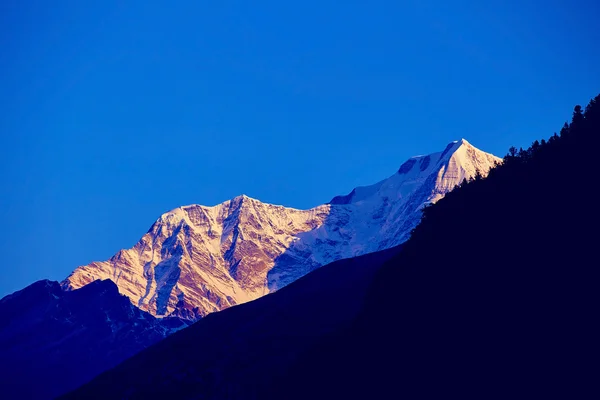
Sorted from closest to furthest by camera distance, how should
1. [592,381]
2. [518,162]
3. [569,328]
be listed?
[592,381]
[569,328]
[518,162]

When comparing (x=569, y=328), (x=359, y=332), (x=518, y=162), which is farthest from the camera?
(x=518, y=162)

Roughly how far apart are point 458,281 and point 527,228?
11.5 metres

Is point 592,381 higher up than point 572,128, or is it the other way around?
point 572,128

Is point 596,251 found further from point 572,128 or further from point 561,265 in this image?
point 572,128

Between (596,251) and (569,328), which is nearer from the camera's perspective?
(569,328)

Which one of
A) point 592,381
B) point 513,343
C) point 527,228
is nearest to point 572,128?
point 527,228

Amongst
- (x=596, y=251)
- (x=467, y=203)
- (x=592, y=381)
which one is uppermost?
(x=467, y=203)

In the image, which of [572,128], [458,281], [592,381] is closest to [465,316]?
[458,281]

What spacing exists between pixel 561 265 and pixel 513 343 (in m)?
12.4

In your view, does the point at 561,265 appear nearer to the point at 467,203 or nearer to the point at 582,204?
the point at 582,204

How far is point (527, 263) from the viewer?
467 feet

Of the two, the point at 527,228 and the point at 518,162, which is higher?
the point at 518,162

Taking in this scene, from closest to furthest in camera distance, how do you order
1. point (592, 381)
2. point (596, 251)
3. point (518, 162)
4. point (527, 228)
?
point (592, 381), point (596, 251), point (527, 228), point (518, 162)

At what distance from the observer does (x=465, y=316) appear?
143000 mm
